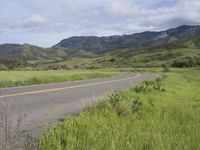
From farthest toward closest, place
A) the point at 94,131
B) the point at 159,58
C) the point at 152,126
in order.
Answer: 1. the point at 159,58
2. the point at 152,126
3. the point at 94,131

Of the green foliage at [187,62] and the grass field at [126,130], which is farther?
the green foliage at [187,62]

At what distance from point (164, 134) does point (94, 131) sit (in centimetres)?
133

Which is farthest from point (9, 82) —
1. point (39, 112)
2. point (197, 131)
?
point (197, 131)

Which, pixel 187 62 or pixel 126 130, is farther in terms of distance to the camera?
pixel 187 62

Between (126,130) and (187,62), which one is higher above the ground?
(126,130)

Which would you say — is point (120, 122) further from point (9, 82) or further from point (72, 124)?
point (9, 82)

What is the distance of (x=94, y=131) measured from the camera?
319 inches

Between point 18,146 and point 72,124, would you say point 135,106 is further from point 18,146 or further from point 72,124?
point 18,146

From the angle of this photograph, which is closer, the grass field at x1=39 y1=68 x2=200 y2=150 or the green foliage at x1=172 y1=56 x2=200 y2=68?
the grass field at x1=39 y1=68 x2=200 y2=150

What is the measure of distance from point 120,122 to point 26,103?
6293 millimetres

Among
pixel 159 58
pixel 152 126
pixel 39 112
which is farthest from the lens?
pixel 159 58

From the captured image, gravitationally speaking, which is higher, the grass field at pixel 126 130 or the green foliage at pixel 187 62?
the grass field at pixel 126 130

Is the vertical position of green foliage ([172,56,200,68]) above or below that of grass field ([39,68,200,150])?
below

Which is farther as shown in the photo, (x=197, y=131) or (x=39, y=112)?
(x=39, y=112)
